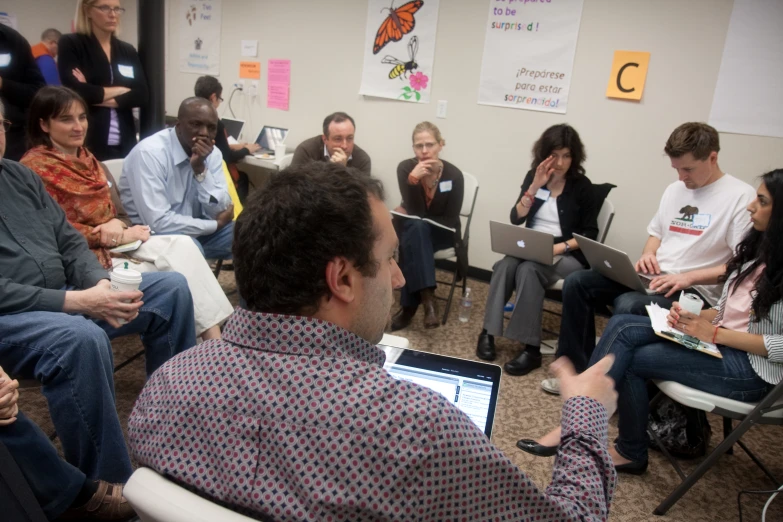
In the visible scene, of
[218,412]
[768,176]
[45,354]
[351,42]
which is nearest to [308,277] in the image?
[218,412]

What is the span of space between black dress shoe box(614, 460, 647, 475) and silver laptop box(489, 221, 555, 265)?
3.63 ft

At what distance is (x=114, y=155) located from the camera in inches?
121

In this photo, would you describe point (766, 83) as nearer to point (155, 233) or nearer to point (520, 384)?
point (520, 384)

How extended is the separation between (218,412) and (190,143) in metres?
2.15

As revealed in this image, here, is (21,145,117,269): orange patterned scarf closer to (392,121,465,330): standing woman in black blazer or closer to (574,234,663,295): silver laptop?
(392,121,465,330): standing woman in black blazer

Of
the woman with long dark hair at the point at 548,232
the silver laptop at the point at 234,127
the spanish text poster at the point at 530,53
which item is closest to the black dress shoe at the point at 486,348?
the woman with long dark hair at the point at 548,232

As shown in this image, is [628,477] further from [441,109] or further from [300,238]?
[441,109]

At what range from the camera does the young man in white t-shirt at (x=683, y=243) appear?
2412mm

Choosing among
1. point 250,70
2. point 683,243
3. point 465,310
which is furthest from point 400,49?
point 683,243

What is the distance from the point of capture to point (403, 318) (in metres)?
3.29

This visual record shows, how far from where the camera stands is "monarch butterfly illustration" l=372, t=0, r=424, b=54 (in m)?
4.00

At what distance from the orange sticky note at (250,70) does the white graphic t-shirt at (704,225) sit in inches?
145

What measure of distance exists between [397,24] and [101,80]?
2166 millimetres

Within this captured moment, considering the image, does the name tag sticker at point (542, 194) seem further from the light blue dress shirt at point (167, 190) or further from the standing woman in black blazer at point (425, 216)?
the light blue dress shirt at point (167, 190)
